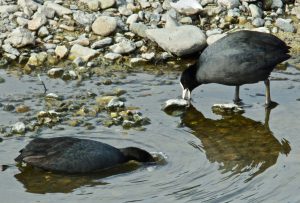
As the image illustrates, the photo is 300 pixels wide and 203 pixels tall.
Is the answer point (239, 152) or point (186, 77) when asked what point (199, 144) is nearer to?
point (239, 152)

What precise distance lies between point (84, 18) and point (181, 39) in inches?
75.0

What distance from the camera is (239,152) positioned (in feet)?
27.9

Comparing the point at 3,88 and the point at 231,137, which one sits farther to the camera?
the point at 3,88


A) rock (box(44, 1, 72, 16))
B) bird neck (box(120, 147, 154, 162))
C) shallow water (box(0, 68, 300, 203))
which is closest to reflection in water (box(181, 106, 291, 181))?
shallow water (box(0, 68, 300, 203))

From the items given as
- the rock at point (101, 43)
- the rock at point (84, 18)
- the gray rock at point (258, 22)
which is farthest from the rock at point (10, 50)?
the gray rock at point (258, 22)

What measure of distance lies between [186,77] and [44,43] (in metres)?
2.99

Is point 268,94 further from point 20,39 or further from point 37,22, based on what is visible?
point 37,22

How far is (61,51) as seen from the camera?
467 inches

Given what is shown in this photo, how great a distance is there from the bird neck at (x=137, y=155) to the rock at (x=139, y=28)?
4.39 m

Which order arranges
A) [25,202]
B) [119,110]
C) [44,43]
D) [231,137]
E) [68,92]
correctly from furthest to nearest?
[44,43] → [68,92] → [119,110] → [231,137] → [25,202]

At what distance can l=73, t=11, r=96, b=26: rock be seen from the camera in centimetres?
1261

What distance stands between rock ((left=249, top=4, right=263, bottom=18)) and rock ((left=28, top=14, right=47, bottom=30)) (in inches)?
136

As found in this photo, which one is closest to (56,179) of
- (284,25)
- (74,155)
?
(74,155)

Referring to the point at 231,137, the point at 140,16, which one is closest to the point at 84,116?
the point at 231,137
